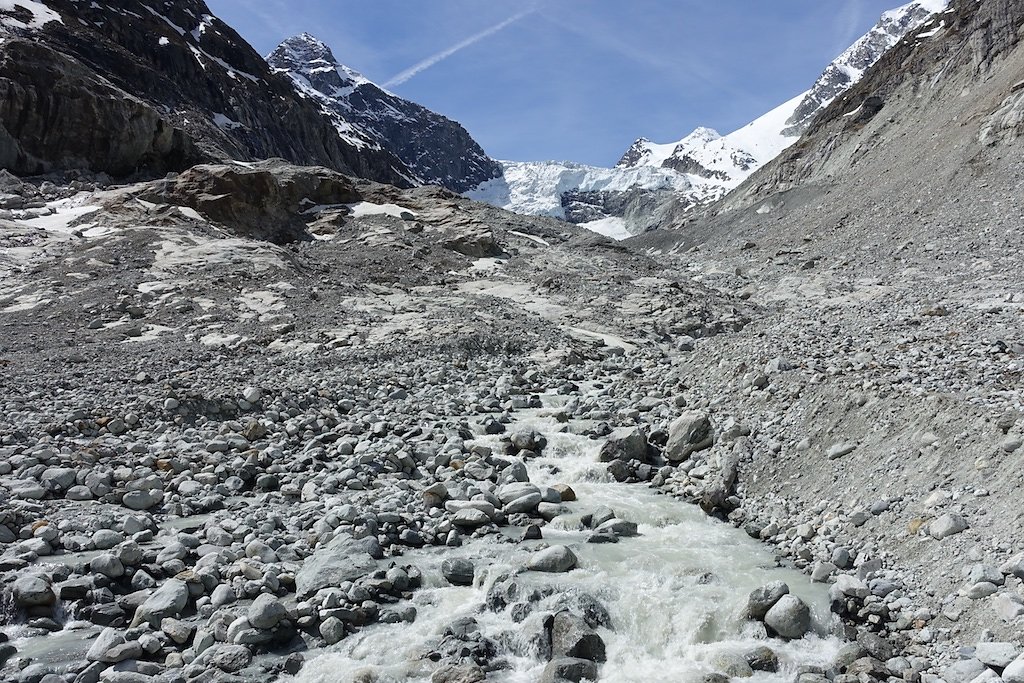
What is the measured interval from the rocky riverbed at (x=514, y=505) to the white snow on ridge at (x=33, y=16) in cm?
4376

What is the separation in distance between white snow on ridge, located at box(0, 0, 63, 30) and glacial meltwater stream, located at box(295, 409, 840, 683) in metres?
57.6

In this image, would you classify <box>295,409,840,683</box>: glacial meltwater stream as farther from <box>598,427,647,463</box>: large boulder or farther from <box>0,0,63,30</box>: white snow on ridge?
<box>0,0,63,30</box>: white snow on ridge

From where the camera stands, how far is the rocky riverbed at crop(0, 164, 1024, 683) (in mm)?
5980

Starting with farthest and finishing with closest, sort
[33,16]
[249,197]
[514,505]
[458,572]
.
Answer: [33,16]
[249,197]
[514,505]
[458,572]

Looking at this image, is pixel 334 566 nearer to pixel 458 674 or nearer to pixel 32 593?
pixel 458 674

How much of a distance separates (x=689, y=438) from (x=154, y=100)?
206 ft

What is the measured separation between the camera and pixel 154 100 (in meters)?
58.5

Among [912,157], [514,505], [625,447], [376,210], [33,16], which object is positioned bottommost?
[514,505]

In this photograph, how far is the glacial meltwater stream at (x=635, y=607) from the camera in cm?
592

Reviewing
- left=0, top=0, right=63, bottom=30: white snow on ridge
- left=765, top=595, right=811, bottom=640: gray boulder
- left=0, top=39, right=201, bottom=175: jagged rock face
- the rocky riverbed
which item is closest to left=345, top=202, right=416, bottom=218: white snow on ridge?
left=0, top=39, right=201, bottom=175: jagged rock face

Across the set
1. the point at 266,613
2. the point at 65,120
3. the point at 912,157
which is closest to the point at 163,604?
the point at 266,613

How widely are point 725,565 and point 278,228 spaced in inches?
1292

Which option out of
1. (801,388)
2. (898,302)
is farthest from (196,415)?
(898,302)

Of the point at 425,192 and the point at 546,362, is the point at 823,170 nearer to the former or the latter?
the point at 425,192
